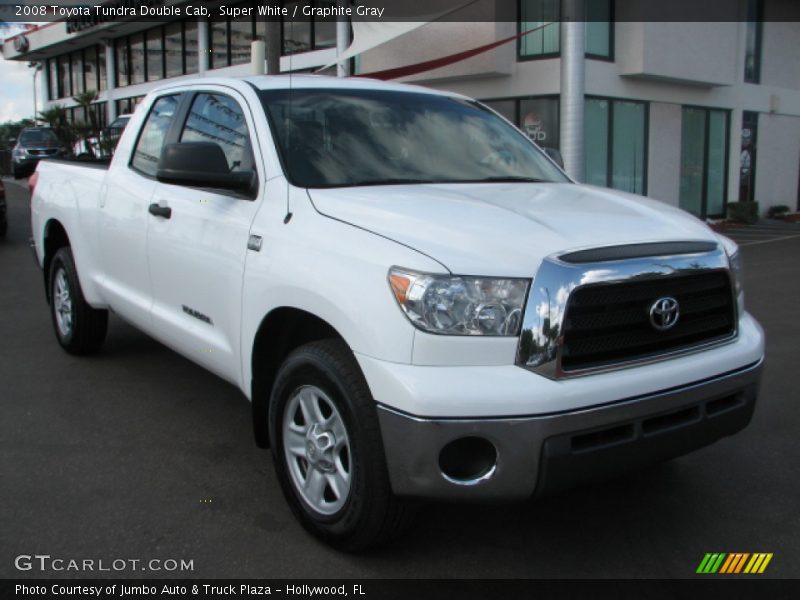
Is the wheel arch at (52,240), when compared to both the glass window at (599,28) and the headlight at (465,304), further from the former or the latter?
the glass window at (599,28)

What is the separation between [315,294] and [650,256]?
1.22 metres

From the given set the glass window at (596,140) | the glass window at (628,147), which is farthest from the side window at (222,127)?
the glass window at (628,147)

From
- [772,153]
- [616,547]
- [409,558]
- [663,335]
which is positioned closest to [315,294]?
[409,558]

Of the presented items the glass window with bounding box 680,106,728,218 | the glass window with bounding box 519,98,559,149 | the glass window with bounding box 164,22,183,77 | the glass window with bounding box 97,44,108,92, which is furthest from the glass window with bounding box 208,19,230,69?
the glass window with bounding box 680,106,728,218

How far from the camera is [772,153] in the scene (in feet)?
67.7

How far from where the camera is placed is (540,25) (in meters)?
15.2

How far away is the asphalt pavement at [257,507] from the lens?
3.06 m

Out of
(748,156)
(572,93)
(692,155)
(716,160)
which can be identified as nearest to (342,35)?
(572,93)

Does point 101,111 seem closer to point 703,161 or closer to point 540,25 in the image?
point 540,25

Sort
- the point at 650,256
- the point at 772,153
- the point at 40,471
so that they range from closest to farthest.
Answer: the point at 650,256 < the point at 40,471 < the point at 772,153

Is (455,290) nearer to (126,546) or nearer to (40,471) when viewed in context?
(126,546)

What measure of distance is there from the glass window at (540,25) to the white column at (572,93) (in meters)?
1.41

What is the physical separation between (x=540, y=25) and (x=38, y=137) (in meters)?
19.0

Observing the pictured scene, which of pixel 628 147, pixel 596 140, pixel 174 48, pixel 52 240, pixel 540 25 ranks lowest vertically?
pixel 52 240
